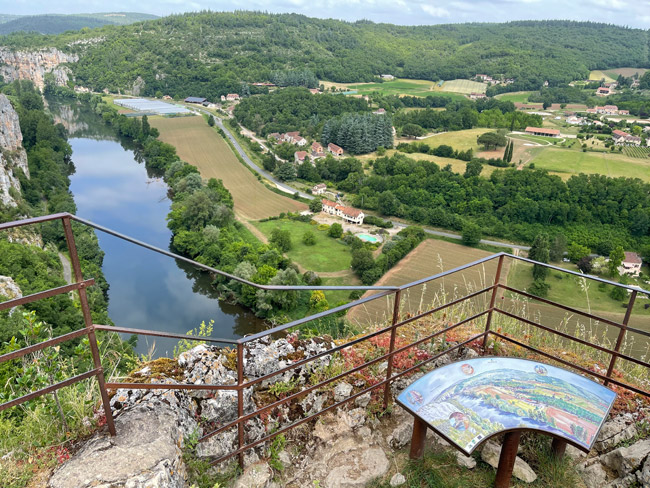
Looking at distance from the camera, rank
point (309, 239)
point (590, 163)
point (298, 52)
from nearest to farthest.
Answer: point (309, 239) < point (590, 163) < point (298, 52)

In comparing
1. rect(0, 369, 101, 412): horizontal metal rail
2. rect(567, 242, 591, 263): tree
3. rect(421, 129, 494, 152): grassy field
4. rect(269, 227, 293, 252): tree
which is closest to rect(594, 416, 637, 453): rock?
rect(0, 369, 101, 412): horizontal metal rail

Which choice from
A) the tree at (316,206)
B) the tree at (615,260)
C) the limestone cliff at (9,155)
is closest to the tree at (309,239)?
the tree at (316,206)

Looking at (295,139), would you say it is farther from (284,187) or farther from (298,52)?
(298,52)

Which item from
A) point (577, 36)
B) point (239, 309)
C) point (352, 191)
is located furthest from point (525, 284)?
point (577, 36)

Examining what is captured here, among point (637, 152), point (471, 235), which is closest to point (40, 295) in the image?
point (471, 235)

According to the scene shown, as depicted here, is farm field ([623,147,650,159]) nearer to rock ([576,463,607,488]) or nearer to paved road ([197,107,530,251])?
paved road ([197,107,530,251])

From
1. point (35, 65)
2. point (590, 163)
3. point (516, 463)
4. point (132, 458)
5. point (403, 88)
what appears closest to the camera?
point (132, 458)

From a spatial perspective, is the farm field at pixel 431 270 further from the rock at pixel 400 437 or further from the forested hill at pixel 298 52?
the forested hill at pixel 298 52
